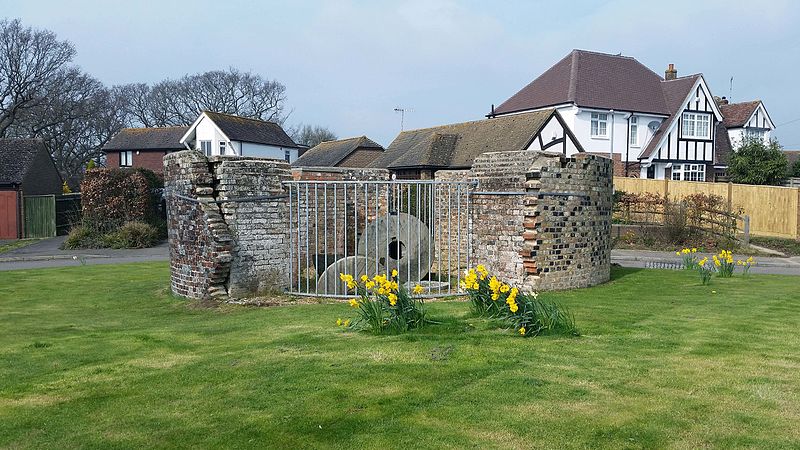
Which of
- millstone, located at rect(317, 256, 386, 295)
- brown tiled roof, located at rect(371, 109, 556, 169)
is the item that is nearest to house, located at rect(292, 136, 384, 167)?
brown tiled roof, located at rect(371, 109, 556, 169)

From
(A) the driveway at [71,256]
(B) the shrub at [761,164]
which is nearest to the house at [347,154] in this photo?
(A) the driveway at [71,256]

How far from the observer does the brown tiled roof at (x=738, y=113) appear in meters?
44.2

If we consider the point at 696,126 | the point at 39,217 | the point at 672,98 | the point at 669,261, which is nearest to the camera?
the point at 669,261

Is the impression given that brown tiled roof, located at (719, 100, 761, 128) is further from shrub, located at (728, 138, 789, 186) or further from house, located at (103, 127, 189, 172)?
house, located at (103, 127, 189, 172)

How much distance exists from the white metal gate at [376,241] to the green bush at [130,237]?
13.9 meters

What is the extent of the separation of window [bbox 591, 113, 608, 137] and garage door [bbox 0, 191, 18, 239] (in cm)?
3104

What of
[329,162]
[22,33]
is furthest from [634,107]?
[22,33]

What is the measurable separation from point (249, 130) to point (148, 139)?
11.5 meters

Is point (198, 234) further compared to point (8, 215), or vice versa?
point (8, 215)

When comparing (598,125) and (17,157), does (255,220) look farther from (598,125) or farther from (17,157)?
(17,157)

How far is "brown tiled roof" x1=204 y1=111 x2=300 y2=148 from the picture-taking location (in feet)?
153

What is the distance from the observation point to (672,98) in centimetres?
4088

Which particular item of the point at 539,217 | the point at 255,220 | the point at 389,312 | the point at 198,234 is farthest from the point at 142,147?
the point at 389,312

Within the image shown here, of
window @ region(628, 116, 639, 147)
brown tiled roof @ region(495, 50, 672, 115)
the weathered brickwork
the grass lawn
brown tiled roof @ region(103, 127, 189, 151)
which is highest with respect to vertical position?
brown tiled roof @ region(495, 50, 672, 115)
